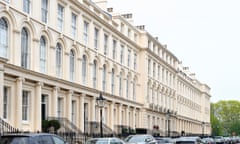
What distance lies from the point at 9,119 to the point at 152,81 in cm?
3751

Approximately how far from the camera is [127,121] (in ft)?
178

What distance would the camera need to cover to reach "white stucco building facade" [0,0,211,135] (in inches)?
1201

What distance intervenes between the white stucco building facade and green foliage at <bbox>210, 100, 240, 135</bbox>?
79.6 metres

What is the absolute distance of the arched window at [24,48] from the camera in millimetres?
32094

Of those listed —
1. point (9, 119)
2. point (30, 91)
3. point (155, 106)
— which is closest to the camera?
point (9, 119)

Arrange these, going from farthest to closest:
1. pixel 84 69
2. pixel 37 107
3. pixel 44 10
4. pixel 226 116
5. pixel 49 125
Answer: pixel 226 116 → pixel 84 69 → pixel 44 10 → pixel 49 125 → pixel 37 107

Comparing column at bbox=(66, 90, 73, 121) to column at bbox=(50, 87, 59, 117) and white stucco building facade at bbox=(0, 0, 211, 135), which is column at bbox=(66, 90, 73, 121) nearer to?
white stucco building facade at bbox=(0, 0, 211, 135)

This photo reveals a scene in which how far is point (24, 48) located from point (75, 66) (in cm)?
863

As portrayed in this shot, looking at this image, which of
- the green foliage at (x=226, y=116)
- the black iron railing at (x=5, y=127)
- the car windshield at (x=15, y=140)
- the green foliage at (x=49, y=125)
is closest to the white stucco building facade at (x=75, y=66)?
the green foliage at (x=49, y=125)

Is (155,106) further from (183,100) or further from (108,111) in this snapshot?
(183,100)

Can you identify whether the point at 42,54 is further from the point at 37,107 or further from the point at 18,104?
the point at 18,104

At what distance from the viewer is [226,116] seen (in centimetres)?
15188

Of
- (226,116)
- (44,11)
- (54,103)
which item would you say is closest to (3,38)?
(44,11)

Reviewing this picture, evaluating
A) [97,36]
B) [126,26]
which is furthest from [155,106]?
[97,36]
